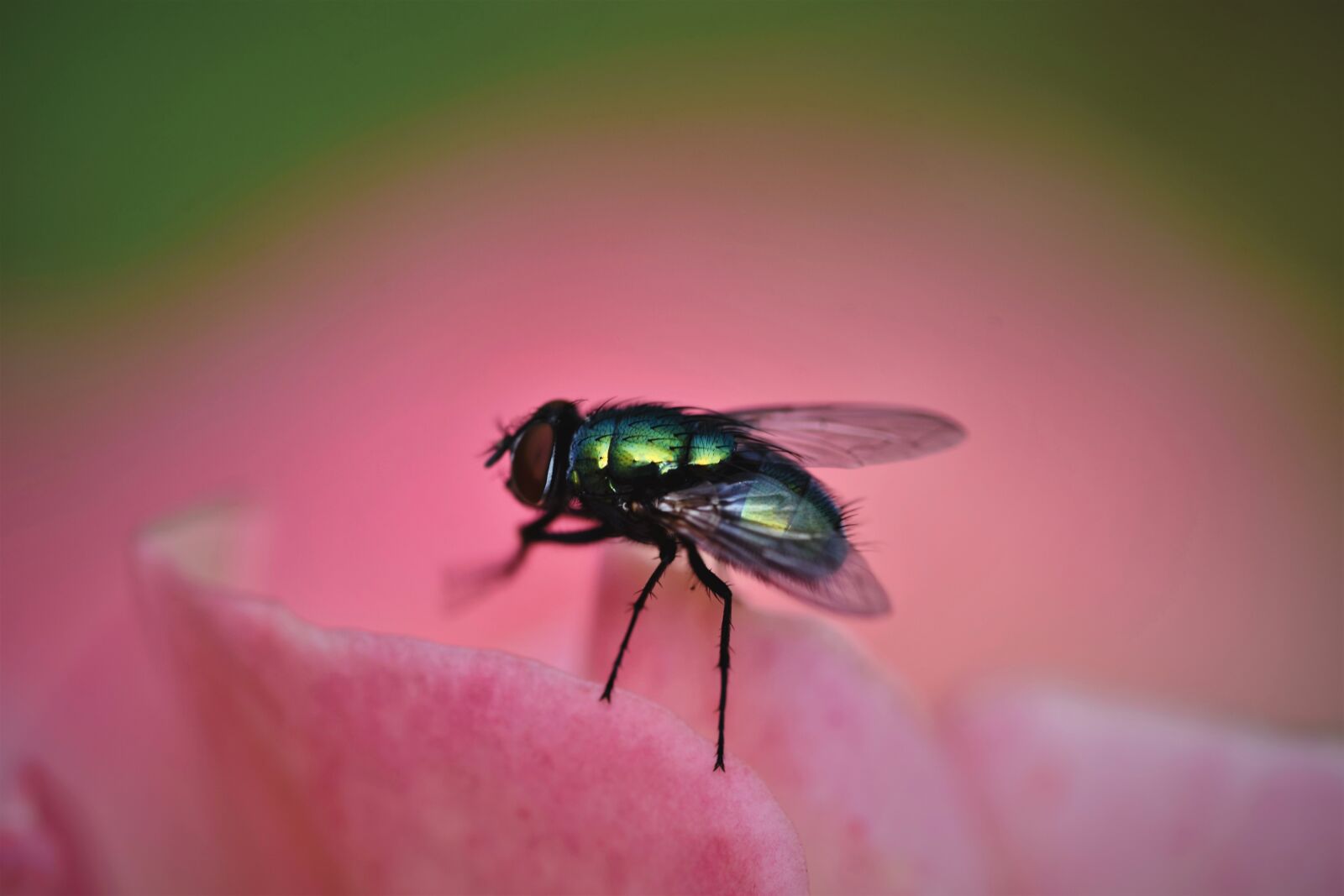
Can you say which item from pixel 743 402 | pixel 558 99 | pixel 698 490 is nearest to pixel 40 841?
pixel 698 490

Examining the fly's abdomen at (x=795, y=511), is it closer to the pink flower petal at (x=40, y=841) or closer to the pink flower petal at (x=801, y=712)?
the pink flower petal at (x=801, y=712)

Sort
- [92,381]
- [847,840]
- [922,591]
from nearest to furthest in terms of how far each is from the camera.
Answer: [847,840]
[922,591]
[92,381]

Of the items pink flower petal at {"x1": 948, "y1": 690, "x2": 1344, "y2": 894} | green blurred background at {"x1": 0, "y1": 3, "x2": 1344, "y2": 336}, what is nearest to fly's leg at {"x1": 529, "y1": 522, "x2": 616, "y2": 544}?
pink flower petal at {"x1": 948, "y1": 690, "x2": 1344, "y2": 894}

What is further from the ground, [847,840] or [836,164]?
[836,164]

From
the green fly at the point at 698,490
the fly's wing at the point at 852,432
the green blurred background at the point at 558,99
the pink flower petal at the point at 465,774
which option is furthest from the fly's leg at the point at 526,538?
the green blurred background at the point at 558,99

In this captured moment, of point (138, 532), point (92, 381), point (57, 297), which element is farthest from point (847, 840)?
point (57, 297)

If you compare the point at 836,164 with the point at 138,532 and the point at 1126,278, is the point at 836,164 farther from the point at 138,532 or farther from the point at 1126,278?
the point at 138,532

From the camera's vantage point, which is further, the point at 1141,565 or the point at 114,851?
the point at 1141,565
